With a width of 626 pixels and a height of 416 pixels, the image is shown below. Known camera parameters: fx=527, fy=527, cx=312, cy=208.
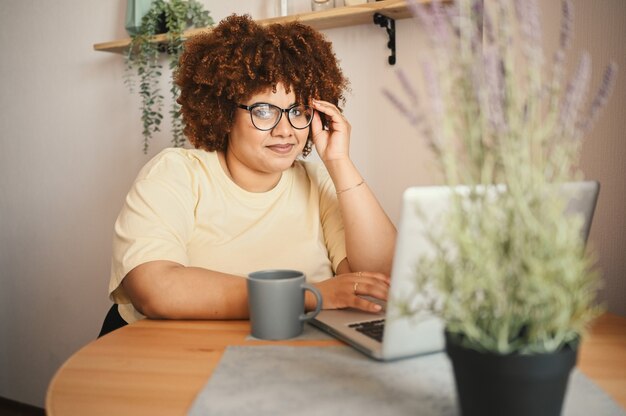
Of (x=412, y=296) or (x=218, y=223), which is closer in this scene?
(x=412, y=296)

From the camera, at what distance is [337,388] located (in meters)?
0.71

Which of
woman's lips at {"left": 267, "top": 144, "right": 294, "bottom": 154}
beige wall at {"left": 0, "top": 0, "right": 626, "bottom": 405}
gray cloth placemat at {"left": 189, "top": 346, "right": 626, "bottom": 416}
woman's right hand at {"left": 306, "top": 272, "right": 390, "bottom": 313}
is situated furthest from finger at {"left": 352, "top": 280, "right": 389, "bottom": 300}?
beige wall at {"left": 0, "top": 0, "right": 626, "bottom": 405}

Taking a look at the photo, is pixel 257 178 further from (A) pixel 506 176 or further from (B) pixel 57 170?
(B) pixel 57 170

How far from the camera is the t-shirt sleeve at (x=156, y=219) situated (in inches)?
45.7

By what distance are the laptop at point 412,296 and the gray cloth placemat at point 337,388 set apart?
24 millimetres

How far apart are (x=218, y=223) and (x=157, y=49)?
116cm

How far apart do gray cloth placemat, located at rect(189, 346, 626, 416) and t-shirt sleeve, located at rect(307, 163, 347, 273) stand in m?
0.68

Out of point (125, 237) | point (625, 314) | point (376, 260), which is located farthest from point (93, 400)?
point (625, 314)

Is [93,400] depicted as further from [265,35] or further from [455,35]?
[265,35]

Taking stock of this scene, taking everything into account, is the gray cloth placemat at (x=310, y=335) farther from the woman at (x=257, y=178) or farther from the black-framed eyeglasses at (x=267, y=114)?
the black-framed eyeglasses at (x=267, y=114)

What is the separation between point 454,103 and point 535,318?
0.21 metres

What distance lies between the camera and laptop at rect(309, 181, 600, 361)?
0.58m

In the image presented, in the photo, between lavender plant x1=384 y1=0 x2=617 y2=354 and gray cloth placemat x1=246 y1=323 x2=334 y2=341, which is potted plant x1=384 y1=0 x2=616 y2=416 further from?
gray cloth placemat x1=246 y1=323 x2=334 y2=341

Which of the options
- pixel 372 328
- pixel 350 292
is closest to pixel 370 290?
pixel 350 292
